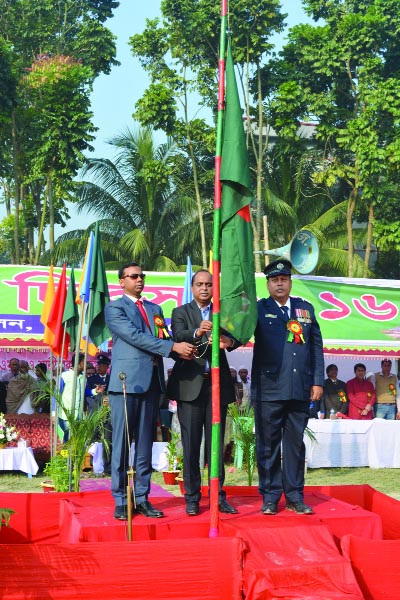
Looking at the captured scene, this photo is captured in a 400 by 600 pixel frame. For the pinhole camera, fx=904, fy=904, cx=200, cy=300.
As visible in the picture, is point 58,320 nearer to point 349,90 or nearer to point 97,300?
point 97,300

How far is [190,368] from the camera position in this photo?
568 cm

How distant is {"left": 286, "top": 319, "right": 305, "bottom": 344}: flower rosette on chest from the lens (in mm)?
5801

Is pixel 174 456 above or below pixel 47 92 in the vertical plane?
below

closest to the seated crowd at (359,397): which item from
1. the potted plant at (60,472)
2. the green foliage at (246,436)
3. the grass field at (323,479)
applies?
the grass field at (323,479)

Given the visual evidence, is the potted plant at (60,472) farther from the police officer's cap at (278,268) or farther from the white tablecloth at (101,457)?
the police officer's cap at (278,268)

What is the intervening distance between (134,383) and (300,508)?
4.26ft

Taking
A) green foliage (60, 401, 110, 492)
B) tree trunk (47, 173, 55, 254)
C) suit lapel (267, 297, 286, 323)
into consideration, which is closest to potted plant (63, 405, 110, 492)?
green foliage (60, 401, 110, 492)

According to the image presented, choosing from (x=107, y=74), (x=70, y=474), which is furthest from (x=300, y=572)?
(x=107, y=74)

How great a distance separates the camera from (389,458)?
524 inches

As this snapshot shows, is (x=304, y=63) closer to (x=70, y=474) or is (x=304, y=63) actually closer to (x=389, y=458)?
(x=389, y=458)

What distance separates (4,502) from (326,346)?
799 centimetres

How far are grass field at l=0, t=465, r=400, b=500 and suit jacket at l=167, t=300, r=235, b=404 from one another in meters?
4.97

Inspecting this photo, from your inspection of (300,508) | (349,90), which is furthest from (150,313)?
(349,90)

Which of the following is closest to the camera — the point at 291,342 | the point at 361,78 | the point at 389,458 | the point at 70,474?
the point at 291,342
